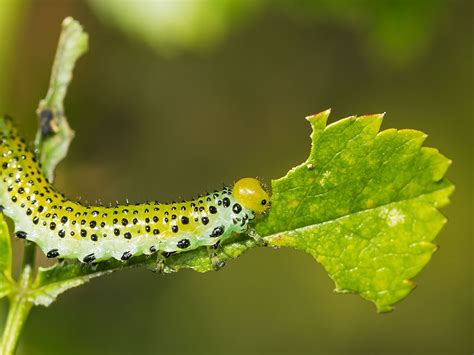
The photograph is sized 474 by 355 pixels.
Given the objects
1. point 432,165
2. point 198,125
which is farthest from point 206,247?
point 198,125

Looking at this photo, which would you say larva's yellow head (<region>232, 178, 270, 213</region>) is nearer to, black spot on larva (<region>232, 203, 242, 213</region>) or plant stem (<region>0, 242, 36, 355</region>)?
black spot on larva (<region>232, 203, 242, 213</region>)

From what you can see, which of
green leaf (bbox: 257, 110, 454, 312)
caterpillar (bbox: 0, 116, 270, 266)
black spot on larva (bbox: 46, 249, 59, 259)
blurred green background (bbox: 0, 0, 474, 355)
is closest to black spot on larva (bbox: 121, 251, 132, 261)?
caterpillar (bbox: 0, 116, 270, 266)

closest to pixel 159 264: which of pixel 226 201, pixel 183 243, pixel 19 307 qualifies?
pixel 183 243

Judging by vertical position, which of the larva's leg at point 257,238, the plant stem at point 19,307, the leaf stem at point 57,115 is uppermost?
the leaf stem at point 57,115

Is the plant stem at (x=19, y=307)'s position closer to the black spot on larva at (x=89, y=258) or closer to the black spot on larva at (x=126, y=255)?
the black spot on larva at (x=89, y=258)

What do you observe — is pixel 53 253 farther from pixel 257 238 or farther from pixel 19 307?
pixel 257 238

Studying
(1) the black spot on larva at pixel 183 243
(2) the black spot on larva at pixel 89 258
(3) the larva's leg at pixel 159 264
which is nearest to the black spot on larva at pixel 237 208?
(1) the black spot on larva at pixel 183 243
